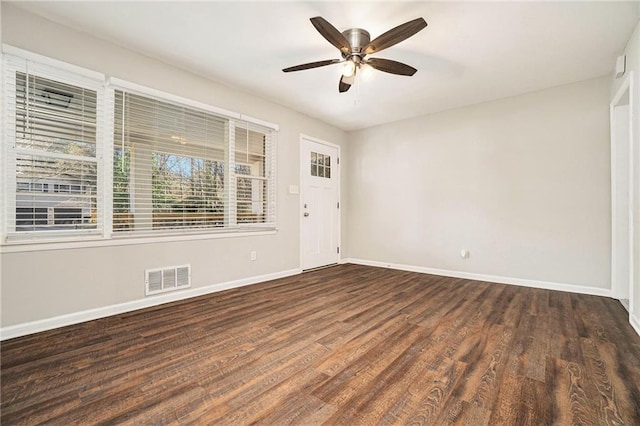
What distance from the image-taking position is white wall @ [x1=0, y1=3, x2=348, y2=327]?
2361 mm

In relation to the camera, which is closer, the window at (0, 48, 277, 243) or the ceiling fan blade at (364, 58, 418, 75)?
the window at (0, 48, 277, 243)

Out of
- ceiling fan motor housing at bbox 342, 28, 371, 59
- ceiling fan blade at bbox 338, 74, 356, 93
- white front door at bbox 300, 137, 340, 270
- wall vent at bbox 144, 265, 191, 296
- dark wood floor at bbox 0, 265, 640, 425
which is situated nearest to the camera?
dark wood floor at bbox 0, 265, 640, 425

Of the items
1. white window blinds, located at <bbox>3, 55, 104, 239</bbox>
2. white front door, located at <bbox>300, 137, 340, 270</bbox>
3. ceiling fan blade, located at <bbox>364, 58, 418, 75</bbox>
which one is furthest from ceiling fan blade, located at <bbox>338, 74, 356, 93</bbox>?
white window blinds, located at <bbox>3, 55, 104, 239</bbox>

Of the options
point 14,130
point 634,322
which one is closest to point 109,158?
point 14,130

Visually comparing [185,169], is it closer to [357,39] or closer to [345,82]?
[345,82]

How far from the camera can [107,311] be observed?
9.11 feet

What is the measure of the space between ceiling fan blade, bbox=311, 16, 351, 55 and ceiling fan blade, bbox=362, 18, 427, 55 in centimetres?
21

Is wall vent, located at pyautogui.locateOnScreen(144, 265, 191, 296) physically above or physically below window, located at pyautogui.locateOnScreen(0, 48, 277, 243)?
below

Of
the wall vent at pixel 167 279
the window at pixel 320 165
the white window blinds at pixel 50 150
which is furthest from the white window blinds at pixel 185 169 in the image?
the window at pixel 320 165

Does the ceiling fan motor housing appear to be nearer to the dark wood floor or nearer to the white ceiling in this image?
the white ceiling

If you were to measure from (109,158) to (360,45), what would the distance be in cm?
263

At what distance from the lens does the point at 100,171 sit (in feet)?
9.04

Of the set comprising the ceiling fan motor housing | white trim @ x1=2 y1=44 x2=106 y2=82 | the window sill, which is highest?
the ceiling fan motor housing

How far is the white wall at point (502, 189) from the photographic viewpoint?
11.7 feet
